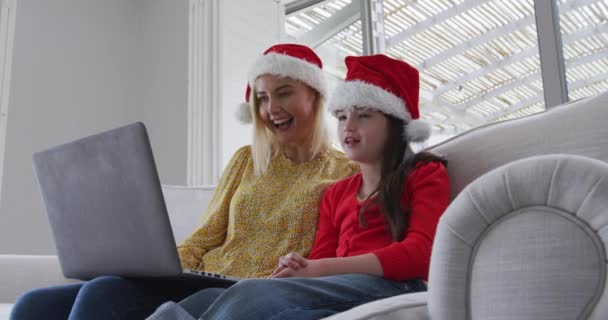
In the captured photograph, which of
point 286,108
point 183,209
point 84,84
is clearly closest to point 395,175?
point 286,108

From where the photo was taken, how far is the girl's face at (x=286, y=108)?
1534 millimetres

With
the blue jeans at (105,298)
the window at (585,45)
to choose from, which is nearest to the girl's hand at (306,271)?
the blue jeans at (105,298)

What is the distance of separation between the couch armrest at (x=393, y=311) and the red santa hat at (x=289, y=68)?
36.2 inches

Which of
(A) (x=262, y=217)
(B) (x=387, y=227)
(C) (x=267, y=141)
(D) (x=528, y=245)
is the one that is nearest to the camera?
(D) (x=528, y=245)

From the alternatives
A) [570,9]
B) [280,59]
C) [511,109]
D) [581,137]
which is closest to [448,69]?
[511,109]

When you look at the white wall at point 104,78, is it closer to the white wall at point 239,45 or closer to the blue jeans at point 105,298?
the white wall at point 239,45

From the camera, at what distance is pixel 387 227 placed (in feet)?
3.87

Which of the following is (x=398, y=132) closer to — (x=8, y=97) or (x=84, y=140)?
(x=84, y=140)

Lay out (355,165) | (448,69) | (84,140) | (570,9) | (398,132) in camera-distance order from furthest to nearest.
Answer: (448,69), (570,9), (355,165), (398,132), (84,140)

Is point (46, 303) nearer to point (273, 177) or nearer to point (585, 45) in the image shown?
point (273, 177)

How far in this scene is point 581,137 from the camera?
3.29ft

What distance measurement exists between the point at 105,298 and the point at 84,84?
2.48m

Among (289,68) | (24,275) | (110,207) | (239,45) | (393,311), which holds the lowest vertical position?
(24,275)

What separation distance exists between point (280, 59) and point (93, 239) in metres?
0.78
